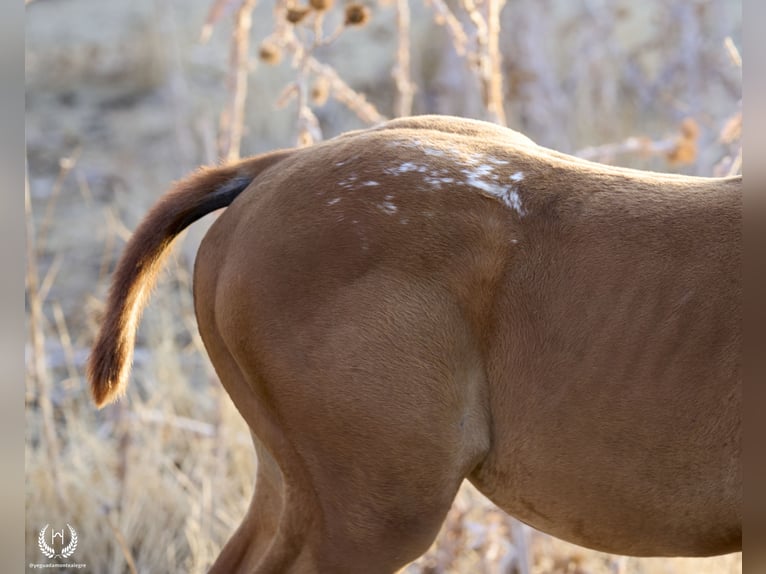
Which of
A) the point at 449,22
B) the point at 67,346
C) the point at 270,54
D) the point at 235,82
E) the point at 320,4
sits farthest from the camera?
the point at 67,346

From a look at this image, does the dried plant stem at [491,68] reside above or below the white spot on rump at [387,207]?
above

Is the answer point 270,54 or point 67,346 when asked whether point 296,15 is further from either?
point 67,346

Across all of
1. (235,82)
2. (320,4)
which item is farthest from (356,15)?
(235,82)

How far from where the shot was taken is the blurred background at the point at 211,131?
11.2ft

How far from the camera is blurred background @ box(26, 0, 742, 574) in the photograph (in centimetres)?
343

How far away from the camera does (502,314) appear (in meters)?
2.00

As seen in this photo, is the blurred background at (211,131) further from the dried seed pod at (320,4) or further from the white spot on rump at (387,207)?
the white spot on rump at (387,207)

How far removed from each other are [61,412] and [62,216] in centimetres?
253

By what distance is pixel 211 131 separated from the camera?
584 cm

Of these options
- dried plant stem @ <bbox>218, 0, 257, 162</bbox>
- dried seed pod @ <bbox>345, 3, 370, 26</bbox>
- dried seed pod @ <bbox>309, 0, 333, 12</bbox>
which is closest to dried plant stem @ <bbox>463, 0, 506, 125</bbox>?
dried seed pod @ <bbox>345, 3, 370, 26</bbox>

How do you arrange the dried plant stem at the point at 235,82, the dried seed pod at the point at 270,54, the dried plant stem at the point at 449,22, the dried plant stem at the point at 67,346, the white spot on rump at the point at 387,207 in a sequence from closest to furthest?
the white spot on rump at the point at 387,207
the dried plant stem at the point at 449,22
the dried seed pod at the point at 270,54
the dried plant stem at the point at 235,82
the dried plant stem at the point at 67,346

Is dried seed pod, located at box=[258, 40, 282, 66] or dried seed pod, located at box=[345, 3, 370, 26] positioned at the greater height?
dried seed pod, located at box=[345, 3, 370, 26]

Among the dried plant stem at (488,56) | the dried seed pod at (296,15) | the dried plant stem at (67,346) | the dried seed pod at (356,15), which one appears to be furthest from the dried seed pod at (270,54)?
the dried plant stem at (67,346)

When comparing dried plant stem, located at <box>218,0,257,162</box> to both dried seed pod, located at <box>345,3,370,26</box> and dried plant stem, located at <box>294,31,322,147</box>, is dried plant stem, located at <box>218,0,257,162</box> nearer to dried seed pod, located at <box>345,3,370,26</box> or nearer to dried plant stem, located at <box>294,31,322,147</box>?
dried plant stem, located at <box>294,31,322,147</box>
